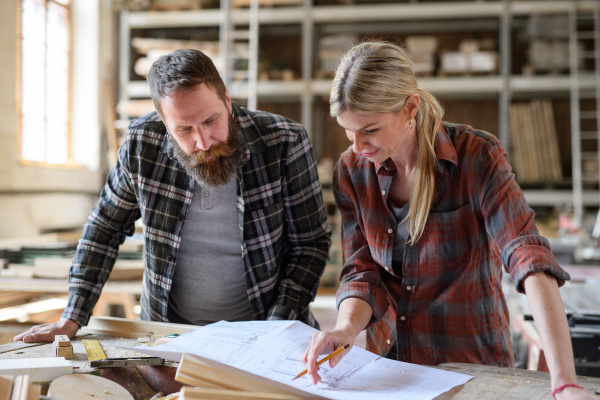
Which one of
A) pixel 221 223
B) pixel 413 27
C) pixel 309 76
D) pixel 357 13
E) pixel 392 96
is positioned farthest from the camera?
pixel 413 27

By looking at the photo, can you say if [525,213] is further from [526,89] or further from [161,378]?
[526,89]

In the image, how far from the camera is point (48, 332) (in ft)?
4.64

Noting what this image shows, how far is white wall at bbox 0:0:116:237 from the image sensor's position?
474cm

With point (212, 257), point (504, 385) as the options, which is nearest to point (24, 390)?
point (212, 257)

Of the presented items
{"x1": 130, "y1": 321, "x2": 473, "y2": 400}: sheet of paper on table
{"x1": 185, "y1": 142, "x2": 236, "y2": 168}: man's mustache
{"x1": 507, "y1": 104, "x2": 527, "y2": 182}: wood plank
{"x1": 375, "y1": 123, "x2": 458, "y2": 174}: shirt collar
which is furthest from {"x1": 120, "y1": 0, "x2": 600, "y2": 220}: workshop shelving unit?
{"x1": 130, "y1": 321, "x2": 473, "y2": 400}: sheet of paper on table

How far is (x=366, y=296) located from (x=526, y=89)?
17.5ft

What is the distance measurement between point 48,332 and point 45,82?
5.02 metres

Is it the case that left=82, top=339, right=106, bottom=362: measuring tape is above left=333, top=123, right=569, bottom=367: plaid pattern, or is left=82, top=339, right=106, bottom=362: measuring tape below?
below

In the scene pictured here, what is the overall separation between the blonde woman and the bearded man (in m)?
0.20

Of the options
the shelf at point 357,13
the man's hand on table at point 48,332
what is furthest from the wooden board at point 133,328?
the shelf at point 357,13

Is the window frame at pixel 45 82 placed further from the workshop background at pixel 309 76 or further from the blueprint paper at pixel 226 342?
the blueprint paper at pixel 226 342

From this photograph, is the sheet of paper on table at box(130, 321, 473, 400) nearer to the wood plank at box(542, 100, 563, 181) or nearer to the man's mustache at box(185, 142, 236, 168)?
the man's mustache at box(185, 142, 236, 168)

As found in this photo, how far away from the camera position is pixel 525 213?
3.88 feet

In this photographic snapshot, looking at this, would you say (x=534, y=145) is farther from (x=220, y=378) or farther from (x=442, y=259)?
(x=220, y=378)
